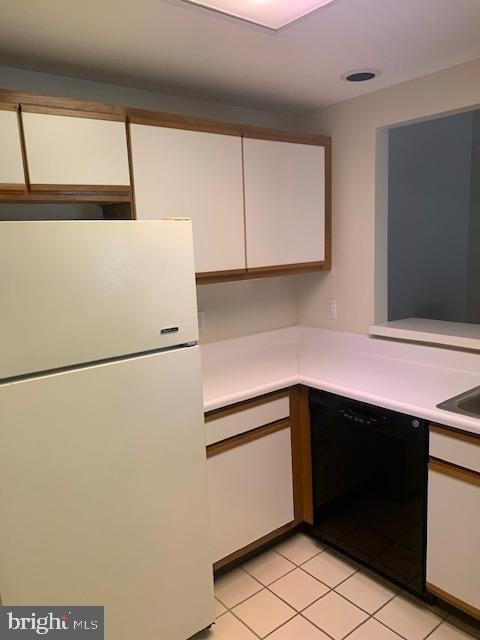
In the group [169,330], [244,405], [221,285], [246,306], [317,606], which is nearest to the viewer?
[169,330]

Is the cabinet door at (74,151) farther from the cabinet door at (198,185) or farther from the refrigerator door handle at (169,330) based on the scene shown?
the refrigerator door handle at (169,330)

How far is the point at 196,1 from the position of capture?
1308 mm

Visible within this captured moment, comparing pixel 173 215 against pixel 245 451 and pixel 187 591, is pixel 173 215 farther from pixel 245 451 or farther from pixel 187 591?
pixel 187 591

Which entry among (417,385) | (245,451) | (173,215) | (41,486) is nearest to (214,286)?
(173,215)

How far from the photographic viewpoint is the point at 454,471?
5.67ft

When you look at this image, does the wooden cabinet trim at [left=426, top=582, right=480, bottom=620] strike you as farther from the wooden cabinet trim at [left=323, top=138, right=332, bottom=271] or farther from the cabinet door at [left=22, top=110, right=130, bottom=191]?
the cabinet door at [left=22, top=110, right=130, bottom=191]

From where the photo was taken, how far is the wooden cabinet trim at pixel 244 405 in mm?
2004

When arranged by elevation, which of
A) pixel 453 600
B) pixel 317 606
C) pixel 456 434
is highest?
pixel 456 434

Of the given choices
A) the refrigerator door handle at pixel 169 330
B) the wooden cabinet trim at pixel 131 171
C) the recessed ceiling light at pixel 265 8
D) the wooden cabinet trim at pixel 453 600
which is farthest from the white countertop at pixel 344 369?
the recessed ceiling light at pixel 265 8

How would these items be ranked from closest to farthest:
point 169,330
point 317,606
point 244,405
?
1. point 169,330
2. point 317,606
3. point 244,405

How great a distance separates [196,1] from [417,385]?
1.69 m

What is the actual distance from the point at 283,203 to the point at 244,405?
3.29ft

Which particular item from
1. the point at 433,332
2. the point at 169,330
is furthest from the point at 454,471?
the point at 169,330

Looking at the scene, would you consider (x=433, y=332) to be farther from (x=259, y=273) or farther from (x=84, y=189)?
(x=84, y=189)
